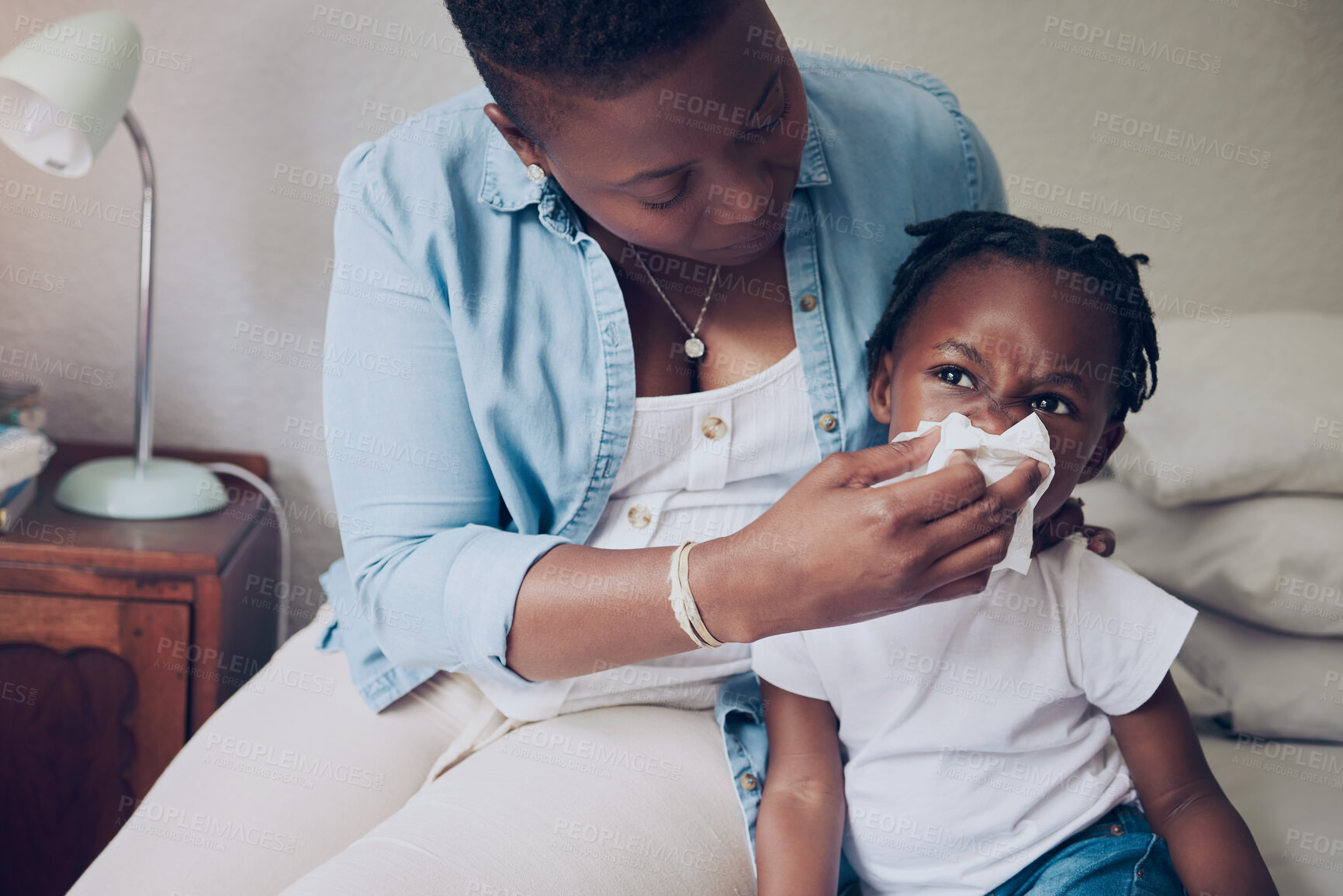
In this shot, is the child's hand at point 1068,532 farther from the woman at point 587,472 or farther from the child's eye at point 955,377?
the child's eye at point 955,377

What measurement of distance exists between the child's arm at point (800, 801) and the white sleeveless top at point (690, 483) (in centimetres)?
12

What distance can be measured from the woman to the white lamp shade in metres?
0.52

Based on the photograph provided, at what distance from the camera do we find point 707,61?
767 mm

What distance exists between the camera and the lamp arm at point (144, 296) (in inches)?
57.8

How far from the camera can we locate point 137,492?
1527 mm

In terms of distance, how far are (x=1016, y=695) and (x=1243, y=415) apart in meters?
0.60

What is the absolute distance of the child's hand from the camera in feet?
3.19

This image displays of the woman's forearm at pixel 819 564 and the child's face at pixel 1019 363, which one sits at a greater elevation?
the child's face at pixel 1019 363

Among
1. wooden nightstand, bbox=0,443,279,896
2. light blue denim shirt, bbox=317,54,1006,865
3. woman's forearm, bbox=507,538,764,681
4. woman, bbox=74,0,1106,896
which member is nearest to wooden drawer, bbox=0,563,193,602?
wooden nightstand, bbox=0,443,279,896

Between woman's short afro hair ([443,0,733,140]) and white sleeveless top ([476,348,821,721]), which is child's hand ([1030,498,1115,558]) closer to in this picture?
white sleeveless top ([476,348,821,721])

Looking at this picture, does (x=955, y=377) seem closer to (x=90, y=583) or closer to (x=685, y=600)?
(x=685, y=600)

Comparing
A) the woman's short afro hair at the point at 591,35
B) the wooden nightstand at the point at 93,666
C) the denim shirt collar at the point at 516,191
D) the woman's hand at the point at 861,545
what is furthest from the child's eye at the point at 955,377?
the wooden nightstand at the point at 93,666

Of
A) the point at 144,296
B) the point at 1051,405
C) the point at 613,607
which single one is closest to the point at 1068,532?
the point at 1051,405

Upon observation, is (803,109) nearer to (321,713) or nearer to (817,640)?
(817,640)
